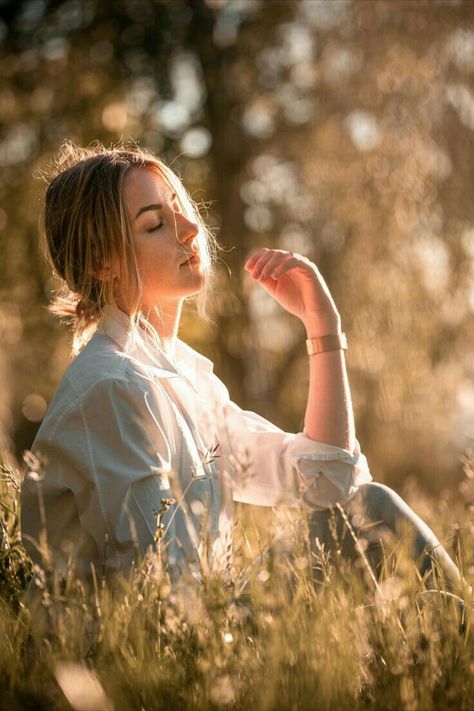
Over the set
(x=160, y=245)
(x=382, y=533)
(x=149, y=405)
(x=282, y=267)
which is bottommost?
(x=382, y=533)

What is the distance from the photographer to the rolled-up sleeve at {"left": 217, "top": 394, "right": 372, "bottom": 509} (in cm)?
254

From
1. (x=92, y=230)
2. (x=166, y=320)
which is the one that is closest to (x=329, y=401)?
(x=166, y=320)

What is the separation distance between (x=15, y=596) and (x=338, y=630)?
960mm

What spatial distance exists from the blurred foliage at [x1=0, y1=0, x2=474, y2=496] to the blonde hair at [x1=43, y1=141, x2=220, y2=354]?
215 inches

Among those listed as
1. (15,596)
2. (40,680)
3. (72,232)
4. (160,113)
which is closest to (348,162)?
(160,113)

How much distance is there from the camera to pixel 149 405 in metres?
2.26

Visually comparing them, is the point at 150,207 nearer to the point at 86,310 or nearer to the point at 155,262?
the point at 155,262

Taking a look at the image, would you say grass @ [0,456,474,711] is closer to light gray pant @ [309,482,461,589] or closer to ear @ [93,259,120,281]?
light gray pant @ [309,482,461,589]

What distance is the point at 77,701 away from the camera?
1.43m

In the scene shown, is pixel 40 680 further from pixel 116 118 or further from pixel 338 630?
pixel 116 118

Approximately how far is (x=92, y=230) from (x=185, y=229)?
0.93 feet

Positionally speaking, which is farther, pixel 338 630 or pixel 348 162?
pixel 348 162

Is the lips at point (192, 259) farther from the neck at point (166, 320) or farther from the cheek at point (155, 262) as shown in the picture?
the neck at point (166, 320)

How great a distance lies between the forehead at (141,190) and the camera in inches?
107
